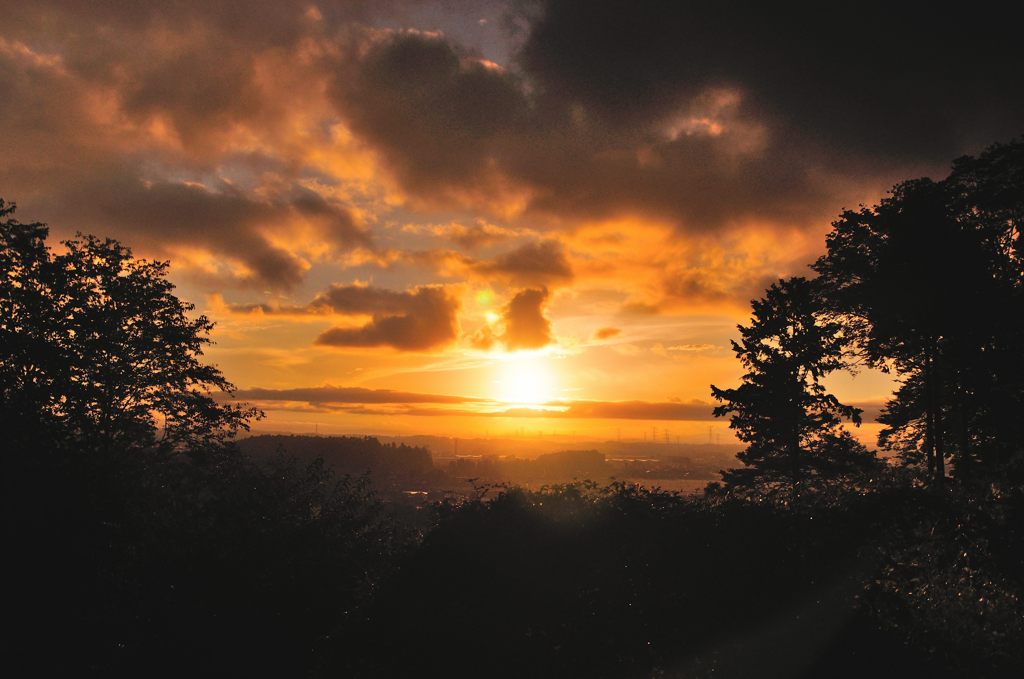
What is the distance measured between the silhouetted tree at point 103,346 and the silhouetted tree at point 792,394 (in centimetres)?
2762

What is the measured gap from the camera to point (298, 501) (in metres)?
22.6

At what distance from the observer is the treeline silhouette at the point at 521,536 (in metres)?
10.4

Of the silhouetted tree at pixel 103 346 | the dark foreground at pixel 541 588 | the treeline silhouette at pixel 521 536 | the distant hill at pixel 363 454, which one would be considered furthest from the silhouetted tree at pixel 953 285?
the distant hill at pixel 363 454

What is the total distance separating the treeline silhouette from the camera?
1043 centimetres

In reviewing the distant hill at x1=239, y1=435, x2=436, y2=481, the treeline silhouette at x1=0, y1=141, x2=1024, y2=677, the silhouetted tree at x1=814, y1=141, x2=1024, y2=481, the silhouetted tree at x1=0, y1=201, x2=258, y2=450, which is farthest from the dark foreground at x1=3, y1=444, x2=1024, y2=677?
the distant hill at x1=239, y1=435, x2=436, y2=481

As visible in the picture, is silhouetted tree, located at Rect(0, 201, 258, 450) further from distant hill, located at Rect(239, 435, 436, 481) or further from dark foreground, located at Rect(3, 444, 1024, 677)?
distant hill, located at Rect(239, 435, 436, 481)

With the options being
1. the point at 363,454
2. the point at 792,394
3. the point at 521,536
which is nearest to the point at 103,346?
the point at 521,536

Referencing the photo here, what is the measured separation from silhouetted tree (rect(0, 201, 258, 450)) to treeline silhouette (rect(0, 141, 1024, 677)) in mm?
101

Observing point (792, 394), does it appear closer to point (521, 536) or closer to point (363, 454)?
point (521, 536)

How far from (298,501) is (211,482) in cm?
606

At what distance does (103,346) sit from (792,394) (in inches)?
1332

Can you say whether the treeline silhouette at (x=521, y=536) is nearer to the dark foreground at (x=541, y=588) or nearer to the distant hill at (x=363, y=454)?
the dark foreground at (x=541, y=588)

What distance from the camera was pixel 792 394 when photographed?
110ft

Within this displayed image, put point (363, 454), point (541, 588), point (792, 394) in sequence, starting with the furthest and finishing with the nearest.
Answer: point (363, 454) → point (792, 394) → point (541, 588)
